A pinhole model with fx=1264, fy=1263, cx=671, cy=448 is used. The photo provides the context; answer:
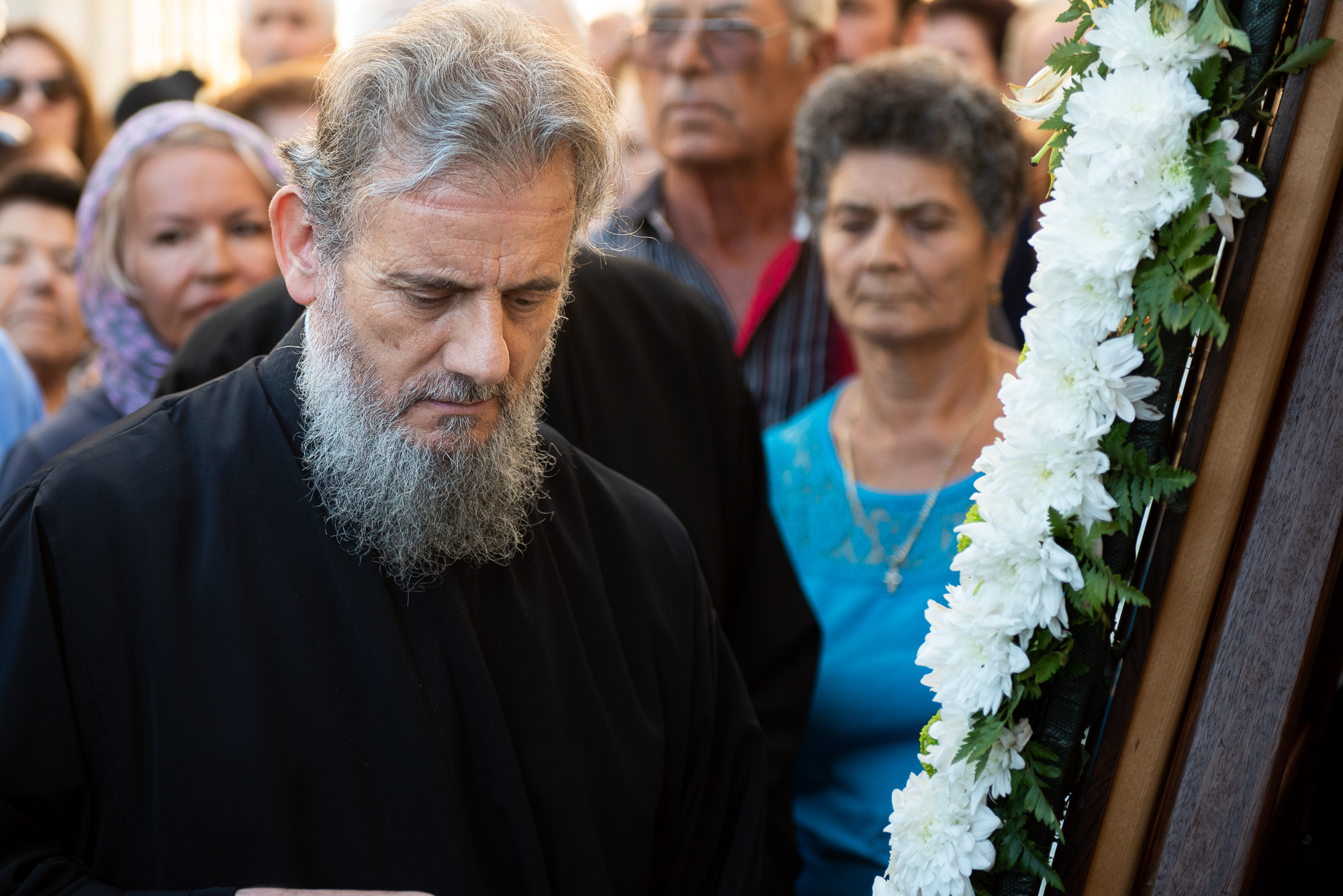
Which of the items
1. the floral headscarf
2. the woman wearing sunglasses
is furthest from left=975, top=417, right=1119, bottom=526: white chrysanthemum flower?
the woman wearing sunglasses

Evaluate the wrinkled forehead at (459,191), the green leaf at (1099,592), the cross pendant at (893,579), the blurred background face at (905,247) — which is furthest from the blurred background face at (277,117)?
the green leaf at (1099,592)

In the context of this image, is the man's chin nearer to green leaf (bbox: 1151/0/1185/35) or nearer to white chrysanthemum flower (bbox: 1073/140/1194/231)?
white chrysanthemum flower (bbox: 1073/140/1194/231)

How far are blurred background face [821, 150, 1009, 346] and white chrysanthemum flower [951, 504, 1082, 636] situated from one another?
1304mm

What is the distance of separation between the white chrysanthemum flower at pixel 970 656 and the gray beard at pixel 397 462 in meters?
0.70

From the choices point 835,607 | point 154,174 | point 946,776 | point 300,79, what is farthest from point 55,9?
point 946,776

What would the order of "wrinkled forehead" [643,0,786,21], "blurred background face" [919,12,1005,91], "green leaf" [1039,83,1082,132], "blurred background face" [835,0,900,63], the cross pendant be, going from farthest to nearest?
1. "blurred background face" [919,12,1005,91]
2. "blurred background face" [835,0,900,63]
3. "wrinkled forehead" [643,0,786,21]
4. the cross pendant
5. "green leaf" [1039,83,1082,132]

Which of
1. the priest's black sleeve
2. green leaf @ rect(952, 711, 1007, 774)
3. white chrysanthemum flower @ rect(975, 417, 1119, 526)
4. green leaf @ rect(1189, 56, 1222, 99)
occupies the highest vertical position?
green leaf @ rect(1189, 56, 1222, 99)

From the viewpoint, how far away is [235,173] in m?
3.31

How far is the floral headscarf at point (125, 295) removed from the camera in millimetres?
3213

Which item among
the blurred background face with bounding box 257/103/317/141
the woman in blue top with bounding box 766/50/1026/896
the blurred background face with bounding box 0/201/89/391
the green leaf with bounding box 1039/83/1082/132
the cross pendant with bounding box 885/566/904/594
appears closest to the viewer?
the green leaf with bounding box 1039/83/1082/132

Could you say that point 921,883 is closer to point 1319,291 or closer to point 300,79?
point 1319,291

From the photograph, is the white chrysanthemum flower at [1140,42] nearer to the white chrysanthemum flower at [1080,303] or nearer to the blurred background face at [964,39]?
the white chrysanthemum flower at [1080,303]

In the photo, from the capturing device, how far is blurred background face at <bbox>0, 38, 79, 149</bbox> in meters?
5.63

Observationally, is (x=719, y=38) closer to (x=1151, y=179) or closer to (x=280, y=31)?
(x=1151, y=179)
